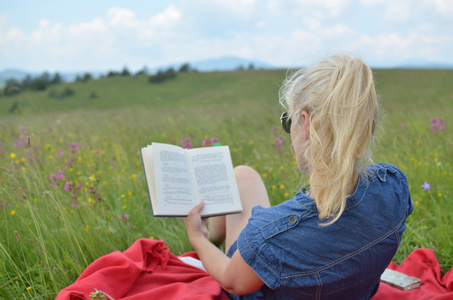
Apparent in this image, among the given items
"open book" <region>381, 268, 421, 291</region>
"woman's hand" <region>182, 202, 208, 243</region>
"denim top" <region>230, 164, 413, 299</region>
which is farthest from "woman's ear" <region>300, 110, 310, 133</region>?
"open book" <region>381, 268, 421, 291</region>

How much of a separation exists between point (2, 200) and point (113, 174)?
1297 millimetres

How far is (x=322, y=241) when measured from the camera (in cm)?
136

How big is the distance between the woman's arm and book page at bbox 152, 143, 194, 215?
8cm

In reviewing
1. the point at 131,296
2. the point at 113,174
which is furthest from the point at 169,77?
the point at 131,296

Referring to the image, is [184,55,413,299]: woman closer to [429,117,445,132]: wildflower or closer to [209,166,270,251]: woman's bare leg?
[209,166,270,251]: woman's bare leg

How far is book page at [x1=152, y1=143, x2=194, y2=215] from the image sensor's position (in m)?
1.87

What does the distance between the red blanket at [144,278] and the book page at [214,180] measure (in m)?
0.40

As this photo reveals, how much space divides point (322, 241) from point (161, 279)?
3.47 ft

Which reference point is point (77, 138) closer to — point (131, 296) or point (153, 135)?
point (153, 135)

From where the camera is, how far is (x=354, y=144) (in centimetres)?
121

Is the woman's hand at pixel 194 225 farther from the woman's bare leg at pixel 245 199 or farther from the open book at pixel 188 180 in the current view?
the woman's bare leg at pixel 245 199

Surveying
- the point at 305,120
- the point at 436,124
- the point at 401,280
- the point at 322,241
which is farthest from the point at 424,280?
the point at 436,124

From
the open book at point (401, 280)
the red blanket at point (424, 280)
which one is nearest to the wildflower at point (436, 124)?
the red blanket at point (424, 280)

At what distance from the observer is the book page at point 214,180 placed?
6.68 feet
